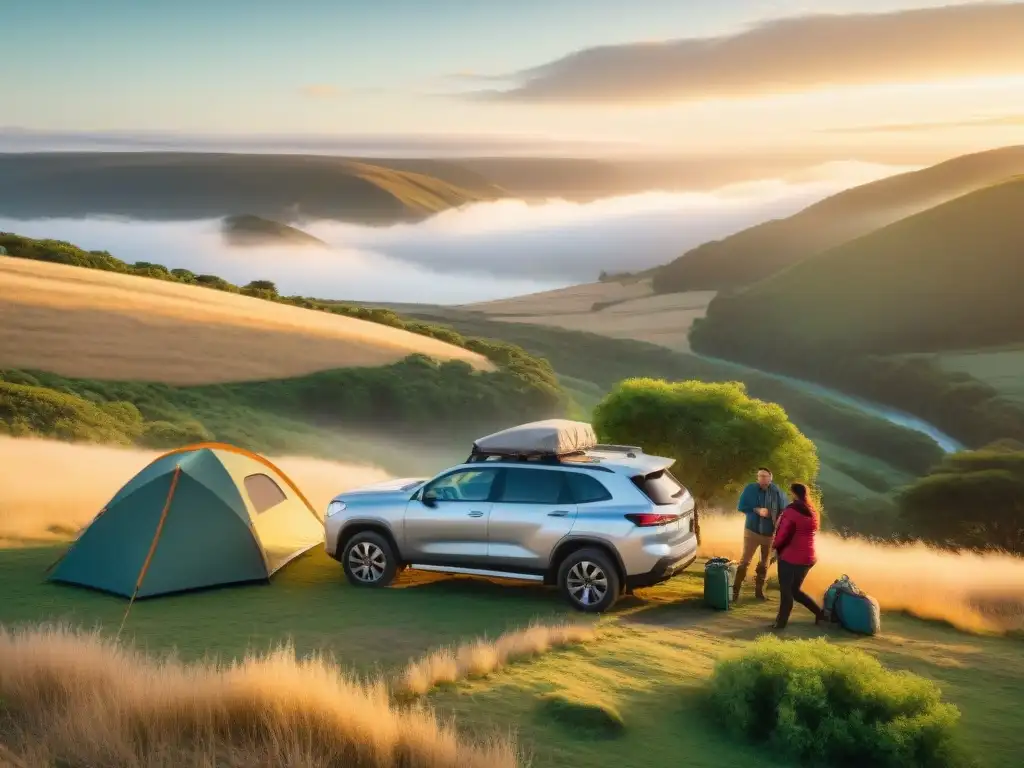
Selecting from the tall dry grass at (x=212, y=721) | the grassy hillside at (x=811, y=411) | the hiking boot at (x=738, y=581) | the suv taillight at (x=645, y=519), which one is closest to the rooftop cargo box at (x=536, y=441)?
the suv taillight at (x=645, y=519)

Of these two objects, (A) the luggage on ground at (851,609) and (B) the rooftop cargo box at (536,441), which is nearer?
(A) the luggage on ground at (851,609)

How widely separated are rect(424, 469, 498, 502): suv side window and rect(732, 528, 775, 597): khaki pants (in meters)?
3.49

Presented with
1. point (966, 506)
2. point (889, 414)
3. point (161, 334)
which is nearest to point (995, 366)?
point (889, 414)

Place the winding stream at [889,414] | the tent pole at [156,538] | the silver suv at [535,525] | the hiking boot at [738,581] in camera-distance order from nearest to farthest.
A: the silver suv at [535,525]
the tent pole at [156,538]
the hiking boot at [738,581]
the winding stream at [889,414]

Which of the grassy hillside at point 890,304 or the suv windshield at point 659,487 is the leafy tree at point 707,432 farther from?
the grassy hillside at point 890,304

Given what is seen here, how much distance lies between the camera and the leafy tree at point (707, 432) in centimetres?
2889

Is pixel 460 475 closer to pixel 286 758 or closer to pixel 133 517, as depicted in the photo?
pixel 133 517

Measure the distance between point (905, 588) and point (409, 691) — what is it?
→ 382 inches

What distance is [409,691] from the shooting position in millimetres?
10125

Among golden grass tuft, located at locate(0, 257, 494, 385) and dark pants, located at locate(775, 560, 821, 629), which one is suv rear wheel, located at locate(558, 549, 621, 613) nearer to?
dark pants, located at locate(775, 560, 821, 629)

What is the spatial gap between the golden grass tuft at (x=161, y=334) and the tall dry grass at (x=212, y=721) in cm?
Result: 3492

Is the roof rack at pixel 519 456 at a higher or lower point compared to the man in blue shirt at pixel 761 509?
higher

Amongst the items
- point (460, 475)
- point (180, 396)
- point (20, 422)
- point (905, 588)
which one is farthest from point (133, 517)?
point (180, 396)

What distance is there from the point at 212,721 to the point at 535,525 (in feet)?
19.5
